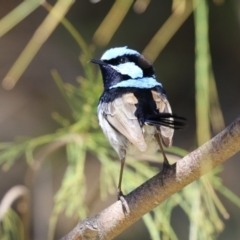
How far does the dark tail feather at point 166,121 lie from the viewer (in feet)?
3.23

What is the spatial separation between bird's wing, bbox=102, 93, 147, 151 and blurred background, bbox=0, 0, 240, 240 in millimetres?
1071

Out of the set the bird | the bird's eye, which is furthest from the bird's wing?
the bird's eye

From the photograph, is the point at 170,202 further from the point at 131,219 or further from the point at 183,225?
the point at 183,225

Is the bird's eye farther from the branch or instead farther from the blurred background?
the blurred background

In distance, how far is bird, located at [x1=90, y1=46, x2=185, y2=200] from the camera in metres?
1.06

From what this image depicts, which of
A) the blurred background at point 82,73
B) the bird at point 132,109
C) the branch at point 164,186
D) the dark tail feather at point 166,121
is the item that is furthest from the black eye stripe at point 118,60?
the blurred background at point 82,73

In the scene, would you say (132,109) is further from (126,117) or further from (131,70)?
(131,70)

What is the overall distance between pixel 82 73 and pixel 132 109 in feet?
4.56

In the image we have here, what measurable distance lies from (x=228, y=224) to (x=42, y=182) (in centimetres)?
74

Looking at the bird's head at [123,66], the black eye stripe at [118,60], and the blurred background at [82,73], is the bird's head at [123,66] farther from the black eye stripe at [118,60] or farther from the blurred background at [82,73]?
the blurred background at [82,73]

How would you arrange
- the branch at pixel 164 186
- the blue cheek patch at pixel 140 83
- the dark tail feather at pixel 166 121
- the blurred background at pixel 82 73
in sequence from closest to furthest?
the branch at pixel 164 186 < the dark tail feather at pixel 166 121 < the blue cheek patch at pixel 140 83 < the blurred background at pixel 82 73

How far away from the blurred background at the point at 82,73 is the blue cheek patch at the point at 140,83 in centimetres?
96

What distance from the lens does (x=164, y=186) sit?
912mm

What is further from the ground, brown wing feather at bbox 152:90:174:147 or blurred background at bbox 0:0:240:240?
brown wing feather at bbox 152:90:174:147
